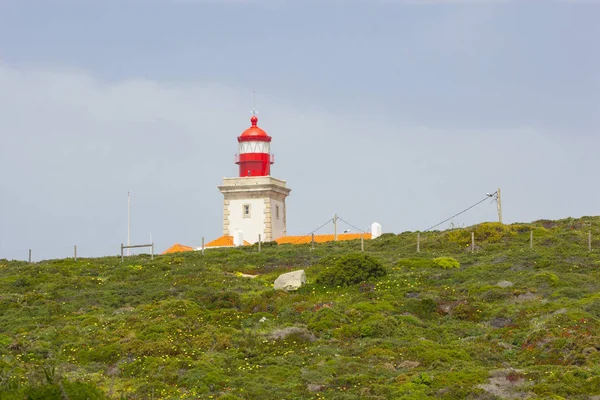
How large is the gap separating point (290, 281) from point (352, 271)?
2742 mm

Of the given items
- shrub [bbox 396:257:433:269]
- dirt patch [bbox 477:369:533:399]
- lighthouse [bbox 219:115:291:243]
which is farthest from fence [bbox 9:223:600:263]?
dirt patch [bbox 477:369:533:399]

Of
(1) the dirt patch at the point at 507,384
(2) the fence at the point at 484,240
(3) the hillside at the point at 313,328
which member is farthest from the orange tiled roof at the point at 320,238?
(1) the dirt patch at the point at 507,384

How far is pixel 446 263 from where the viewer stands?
56.1m

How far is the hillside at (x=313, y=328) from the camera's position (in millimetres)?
35719

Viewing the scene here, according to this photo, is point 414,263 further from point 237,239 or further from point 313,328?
point 237,239

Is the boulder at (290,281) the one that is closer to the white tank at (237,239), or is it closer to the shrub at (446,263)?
the shrub at (446,263)

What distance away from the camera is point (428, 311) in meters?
47.0

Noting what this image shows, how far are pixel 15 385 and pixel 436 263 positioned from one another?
3144cm

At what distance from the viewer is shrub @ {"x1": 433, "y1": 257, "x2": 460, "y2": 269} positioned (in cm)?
5588

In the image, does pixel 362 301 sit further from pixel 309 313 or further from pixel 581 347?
pixel 581 347

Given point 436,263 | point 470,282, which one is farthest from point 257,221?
point 470,282

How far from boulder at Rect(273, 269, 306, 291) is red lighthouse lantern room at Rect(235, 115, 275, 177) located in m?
35.7

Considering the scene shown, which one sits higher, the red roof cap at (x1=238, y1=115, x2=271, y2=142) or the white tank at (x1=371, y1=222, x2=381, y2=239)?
the red roof cap at (x1=238, y1=115, x2=271, y2=142)

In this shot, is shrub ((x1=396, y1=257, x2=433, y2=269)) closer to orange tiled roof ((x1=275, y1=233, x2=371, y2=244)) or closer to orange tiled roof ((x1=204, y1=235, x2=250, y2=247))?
orange tiled roof ((x1=275, y1=233, x2=371, y2=244))
